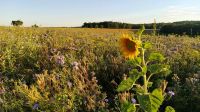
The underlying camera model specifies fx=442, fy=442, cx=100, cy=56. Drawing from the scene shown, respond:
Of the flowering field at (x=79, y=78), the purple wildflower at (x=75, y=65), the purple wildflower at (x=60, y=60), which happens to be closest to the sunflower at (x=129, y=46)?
the flowering field at (x=79, y=78)

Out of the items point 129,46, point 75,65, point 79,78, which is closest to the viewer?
point 129,46

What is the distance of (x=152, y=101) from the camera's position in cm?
318

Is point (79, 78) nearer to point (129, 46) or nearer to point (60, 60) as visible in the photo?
point (60, 60)

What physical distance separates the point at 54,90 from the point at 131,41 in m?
2.33

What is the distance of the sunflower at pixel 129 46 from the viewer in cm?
307

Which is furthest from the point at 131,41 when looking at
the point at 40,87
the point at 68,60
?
the point at 68,60

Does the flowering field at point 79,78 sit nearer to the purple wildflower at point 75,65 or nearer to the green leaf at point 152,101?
the purple wildflower at point 75,65

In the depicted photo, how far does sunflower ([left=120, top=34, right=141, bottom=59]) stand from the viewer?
3070 mm

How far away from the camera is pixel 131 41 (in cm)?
309

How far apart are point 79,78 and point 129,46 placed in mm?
2421

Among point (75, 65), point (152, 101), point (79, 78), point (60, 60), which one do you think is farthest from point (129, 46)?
point (60, 60)

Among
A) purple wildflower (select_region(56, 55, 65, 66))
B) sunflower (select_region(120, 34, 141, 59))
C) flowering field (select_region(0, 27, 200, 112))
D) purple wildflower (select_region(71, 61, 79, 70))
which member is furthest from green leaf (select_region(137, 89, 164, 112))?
purple wildflower (select_region(56, 55, 65, 66))

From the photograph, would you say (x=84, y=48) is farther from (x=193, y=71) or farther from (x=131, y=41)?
(x=131, y=41)

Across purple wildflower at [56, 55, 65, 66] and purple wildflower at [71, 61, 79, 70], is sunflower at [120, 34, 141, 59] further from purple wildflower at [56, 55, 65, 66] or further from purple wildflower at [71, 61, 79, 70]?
purple wildflower at [56, 55, 65, 66]
